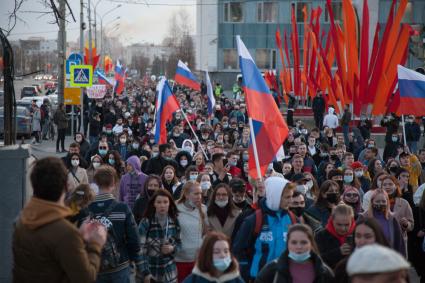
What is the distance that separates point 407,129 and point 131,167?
41.5 ft

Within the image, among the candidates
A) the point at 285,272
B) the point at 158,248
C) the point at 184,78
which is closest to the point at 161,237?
the point at 158,248

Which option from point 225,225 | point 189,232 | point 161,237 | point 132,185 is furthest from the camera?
point 132,185

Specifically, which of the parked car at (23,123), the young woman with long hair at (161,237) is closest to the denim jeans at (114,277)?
the young woman with long hair at (161,237)

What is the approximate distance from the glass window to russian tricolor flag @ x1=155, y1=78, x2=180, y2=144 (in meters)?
44.0

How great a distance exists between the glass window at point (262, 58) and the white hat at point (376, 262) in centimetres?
5801

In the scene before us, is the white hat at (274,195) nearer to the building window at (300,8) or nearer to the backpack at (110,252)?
the backpack at (110,252)

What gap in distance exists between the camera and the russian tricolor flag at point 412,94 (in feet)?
51.9

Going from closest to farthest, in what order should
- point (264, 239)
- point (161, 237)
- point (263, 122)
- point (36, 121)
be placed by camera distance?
point (264, 239) < point (161, 237) < point (263, 122) < point (36, 121)

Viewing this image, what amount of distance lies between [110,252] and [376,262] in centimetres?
337

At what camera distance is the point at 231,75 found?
200 ft

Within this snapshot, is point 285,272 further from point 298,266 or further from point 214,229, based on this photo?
point 214,229

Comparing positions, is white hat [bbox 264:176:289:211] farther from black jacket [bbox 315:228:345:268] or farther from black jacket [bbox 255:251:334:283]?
black jacket [bbox 255:251:334:283]

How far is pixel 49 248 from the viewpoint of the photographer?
13.8 ft

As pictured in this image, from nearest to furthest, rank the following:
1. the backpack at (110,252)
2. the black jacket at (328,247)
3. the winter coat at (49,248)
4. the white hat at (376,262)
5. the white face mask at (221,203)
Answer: the white hat at (376,262), the winter coat at (49,248), the backpack at (110,252), the black jacket at (328,247), the white face mask at (221,203)
